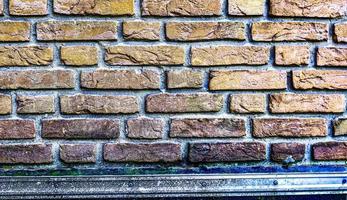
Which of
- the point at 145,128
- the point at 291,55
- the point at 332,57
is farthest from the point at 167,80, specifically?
the point at 332,57

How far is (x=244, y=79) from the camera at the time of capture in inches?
53.3

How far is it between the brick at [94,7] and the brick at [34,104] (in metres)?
0.26

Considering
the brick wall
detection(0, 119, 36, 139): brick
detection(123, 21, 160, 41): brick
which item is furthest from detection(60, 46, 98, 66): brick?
detection(0, 119, 36, 139): brick

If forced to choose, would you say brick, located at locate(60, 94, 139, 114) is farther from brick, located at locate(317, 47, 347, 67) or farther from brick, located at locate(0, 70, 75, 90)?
brick, located at locate(317, 47, 347, 67)

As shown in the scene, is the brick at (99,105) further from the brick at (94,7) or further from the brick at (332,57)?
the brick at (332,57)

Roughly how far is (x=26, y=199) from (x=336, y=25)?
1.06 m

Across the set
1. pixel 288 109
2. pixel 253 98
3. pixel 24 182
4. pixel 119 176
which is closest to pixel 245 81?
pixel 253 98

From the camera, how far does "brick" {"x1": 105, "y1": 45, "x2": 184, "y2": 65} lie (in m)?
1.33

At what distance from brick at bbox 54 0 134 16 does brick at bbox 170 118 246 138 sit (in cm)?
36

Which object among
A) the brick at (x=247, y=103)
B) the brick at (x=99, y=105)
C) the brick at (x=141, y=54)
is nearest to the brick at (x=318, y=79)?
the brick at (x=247, y=103)

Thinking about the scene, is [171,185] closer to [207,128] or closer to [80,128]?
[207,128]

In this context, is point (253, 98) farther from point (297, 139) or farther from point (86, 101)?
point (86, 101)

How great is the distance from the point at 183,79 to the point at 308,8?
43 cm

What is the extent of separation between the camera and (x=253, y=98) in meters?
1.36
